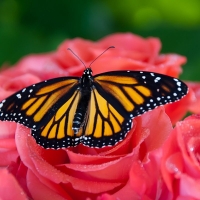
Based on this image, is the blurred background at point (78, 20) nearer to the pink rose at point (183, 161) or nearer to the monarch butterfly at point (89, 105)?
the monarch butterfly at point (89, 105)

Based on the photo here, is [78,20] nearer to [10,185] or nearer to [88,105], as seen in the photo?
[88,105]

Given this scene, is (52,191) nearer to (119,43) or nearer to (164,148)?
(164,148)

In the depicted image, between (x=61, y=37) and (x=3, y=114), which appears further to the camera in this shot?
(x=61, y=37)

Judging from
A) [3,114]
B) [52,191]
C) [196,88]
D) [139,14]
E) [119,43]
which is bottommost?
[52,191]

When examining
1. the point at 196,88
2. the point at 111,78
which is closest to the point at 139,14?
the point at 196,88

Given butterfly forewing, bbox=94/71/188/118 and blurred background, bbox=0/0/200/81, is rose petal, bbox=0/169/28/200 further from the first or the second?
blurred background, bbox=0/0/200/81

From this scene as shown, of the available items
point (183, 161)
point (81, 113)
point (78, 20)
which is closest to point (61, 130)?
point (81, 113)

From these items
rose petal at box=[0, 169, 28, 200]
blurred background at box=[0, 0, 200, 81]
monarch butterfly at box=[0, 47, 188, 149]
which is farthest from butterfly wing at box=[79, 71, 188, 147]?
blurred background at box=[0, 0, 200, 81]

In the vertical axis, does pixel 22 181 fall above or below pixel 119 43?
below
